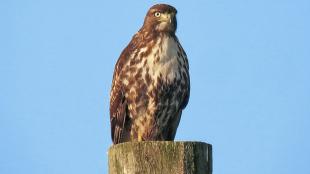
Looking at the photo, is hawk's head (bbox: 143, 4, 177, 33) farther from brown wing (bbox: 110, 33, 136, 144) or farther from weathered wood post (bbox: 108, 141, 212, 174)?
weathered wood post (bbox: 108, 141, 212, 174)

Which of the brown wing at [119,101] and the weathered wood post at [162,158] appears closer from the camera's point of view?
the weathered wood post at [162,158]

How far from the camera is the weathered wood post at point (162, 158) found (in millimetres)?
3975

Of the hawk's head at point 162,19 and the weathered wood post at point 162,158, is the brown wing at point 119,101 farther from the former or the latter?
the weathered wood post at point 162,158

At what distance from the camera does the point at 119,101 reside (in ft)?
23.8

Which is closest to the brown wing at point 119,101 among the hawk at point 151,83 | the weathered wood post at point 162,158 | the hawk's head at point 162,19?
the hawk at point 151,83

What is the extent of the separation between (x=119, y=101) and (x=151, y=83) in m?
0.49

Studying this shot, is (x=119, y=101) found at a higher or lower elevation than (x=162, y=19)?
lower

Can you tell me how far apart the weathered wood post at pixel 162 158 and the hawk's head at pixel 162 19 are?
336cm

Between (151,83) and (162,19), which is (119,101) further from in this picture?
(162,19)

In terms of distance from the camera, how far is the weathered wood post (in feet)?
13.0

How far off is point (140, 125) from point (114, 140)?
373mm

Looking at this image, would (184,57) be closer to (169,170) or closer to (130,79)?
(130,79)

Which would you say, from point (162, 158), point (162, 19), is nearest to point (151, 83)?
point (162, 19)

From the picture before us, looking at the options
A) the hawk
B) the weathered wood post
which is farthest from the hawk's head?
the weathered wood post
